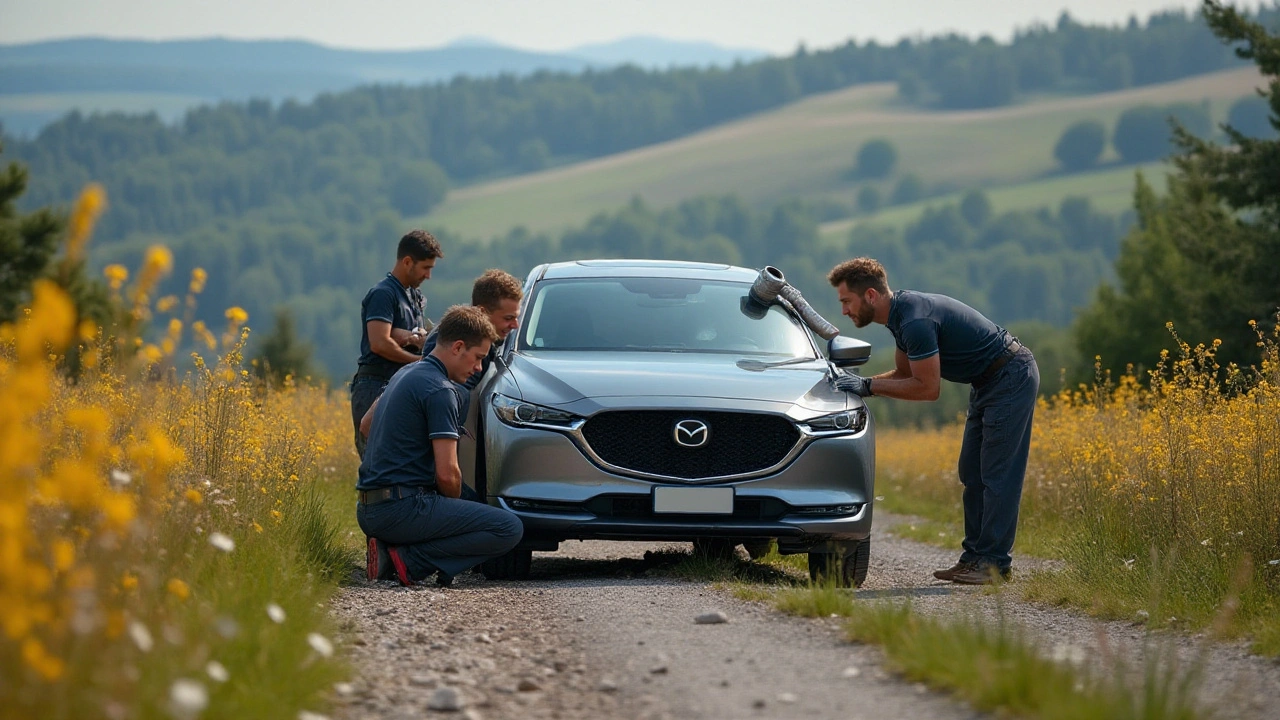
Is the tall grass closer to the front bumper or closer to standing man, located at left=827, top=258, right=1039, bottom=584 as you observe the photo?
standing man, located at left=827, top=258, right=1039, bottom=584

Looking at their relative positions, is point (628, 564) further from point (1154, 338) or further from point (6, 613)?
point (1154, 338)

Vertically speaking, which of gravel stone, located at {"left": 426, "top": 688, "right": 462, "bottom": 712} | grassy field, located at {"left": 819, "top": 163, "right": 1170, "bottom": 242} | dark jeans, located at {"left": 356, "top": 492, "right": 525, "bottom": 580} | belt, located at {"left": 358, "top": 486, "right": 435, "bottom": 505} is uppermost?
gravel stone, located at {"left": 426, "top": 688, "right": 462, "bottom": 712}

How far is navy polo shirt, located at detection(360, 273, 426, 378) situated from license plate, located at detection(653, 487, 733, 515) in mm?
2891

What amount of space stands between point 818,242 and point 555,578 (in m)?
187

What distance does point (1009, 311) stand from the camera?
543ft

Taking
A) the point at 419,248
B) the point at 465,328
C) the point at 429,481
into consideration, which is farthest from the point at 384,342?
the point at 465,328

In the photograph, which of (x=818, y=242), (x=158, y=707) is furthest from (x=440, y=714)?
(x=818, y=242)

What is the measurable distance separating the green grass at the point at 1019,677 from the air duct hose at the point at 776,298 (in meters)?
3.69

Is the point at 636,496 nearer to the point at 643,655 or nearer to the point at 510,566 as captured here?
the point at 510,566

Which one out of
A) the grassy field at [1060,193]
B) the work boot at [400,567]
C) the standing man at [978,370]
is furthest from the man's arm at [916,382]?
the grassy field at [1060,193]

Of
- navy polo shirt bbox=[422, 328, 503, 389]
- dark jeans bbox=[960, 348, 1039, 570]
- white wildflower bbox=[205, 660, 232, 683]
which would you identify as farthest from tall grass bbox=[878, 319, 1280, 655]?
white wildflower bbox=[205, 660, 232, 683]

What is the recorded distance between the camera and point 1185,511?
7.89 meters

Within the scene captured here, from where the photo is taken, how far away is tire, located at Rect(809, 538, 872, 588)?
8195 mm

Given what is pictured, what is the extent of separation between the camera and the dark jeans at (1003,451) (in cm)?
866
